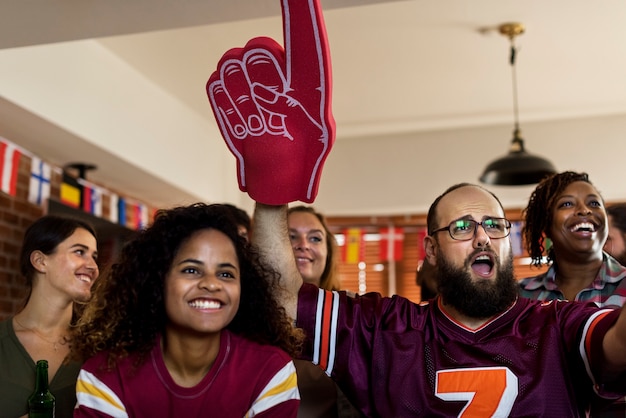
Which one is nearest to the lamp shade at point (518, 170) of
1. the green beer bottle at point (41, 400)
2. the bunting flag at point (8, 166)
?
the bunting flag at point (8, 166)

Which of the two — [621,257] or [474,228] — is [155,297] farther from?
[621,257]

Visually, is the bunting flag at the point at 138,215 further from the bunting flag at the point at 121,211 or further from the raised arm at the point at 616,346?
the raised arm at the point at 616,346

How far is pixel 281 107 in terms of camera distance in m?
1.85

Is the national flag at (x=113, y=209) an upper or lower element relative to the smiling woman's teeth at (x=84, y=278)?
upper

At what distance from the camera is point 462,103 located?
5781 mm

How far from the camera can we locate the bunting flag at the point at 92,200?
5008 millimetres

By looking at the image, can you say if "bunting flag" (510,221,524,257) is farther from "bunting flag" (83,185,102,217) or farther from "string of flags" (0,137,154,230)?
"bunting flag" (83,185,102,217)

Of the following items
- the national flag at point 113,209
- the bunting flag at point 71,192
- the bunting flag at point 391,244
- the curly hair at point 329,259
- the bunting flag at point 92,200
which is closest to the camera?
the curly hair at point 329,259

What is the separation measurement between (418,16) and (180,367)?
2.98 meters

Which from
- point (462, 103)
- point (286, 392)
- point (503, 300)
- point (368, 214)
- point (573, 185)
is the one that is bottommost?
point (286, 392)

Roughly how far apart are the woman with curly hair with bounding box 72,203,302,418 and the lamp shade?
2.55 metres

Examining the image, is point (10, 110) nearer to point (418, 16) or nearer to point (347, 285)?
point (418, 16)

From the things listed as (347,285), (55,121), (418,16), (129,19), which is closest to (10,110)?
(55,121)

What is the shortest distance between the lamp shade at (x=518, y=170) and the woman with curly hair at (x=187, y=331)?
2.55 metres
